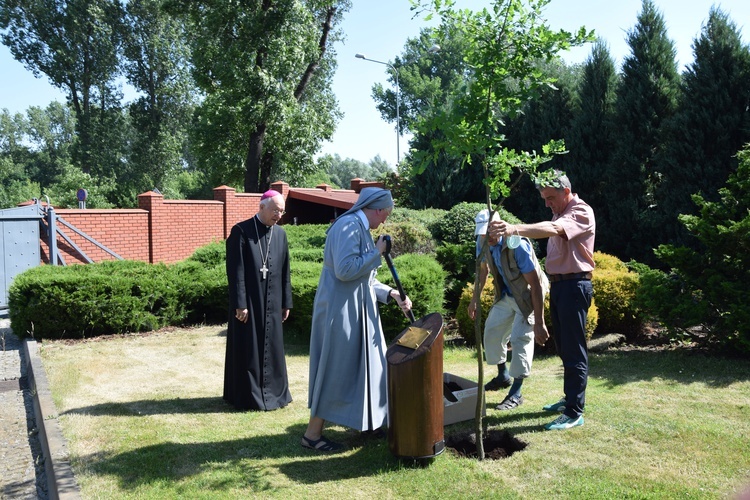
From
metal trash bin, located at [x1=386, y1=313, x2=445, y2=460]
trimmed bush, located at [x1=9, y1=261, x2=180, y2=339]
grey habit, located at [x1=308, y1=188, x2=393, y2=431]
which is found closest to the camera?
metal trash bin, located at [x1=386, y1=313, x2=445, y2=460]

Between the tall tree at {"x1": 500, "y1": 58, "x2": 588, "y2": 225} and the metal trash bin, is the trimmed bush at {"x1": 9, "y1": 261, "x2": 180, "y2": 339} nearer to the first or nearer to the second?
the metal trash bin

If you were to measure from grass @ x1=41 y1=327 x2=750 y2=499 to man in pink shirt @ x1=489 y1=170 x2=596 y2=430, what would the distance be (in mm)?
291

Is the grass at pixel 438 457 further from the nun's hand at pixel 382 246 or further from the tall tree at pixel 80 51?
the tall tree at pixel 80 51

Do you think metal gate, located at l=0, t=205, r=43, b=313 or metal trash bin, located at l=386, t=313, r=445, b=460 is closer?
metal trash bin, located at l=386, t=313, r=445, b=460

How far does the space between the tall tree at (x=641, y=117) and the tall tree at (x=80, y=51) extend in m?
32.9

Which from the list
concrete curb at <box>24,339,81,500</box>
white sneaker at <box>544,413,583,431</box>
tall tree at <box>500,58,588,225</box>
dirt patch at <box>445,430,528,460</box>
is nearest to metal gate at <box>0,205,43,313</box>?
concrete curb at <box>24,339,81,500</box>

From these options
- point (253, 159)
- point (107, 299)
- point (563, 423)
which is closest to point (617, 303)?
point (563, 423)

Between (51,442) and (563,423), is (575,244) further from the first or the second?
(51,442)

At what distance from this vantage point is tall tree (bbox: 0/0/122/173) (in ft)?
116

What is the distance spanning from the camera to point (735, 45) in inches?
454

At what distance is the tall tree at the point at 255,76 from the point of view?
76.2 ft

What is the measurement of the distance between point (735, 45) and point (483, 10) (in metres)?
9.85

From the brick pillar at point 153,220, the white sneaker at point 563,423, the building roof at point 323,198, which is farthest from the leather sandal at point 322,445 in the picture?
the building roof at point 323,198

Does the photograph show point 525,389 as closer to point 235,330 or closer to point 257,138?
point 235,330
